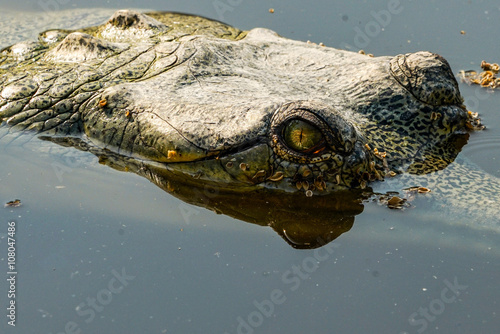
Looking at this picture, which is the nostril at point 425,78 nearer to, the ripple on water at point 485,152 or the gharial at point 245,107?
the gharial at point 245,107

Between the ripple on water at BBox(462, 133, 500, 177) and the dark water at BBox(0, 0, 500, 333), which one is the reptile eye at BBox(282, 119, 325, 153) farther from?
the ripple on water at BBox(462, 133, 500, 177)

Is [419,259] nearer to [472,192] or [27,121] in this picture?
[472,192]

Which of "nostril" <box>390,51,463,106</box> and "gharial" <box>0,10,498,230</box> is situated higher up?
"nostril" <box>390,51,463,106</box>

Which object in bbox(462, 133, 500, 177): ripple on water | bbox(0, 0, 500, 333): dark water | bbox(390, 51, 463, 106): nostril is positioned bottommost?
bbox(0, 0, 500, 333): dark water

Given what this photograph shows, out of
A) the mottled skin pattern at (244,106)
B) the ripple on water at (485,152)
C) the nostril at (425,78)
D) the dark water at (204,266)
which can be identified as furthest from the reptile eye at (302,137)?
the ripple on water at (485,152)

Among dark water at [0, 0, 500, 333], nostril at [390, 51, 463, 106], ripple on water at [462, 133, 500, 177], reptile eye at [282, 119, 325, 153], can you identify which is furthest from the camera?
ripple on water at [462, 133, 500, 177]

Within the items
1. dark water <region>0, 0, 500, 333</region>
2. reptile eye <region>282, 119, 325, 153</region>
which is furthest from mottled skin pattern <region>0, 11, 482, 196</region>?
dark water <region>0, 0, 500, 333</region>

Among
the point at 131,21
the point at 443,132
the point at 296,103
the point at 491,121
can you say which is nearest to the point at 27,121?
the point at 131,21

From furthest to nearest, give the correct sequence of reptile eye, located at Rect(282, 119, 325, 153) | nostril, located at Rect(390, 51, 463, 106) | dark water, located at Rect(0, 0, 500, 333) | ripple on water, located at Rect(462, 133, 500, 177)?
ripple on water, located at Rect(462, 133, 500, 177) < nostril, located at Rect(390, 51, 463, 106) < reptile eye, located at Rect(282, 119, 325, 153) < dark water, located at Rect(0, 0, 500, 333)
